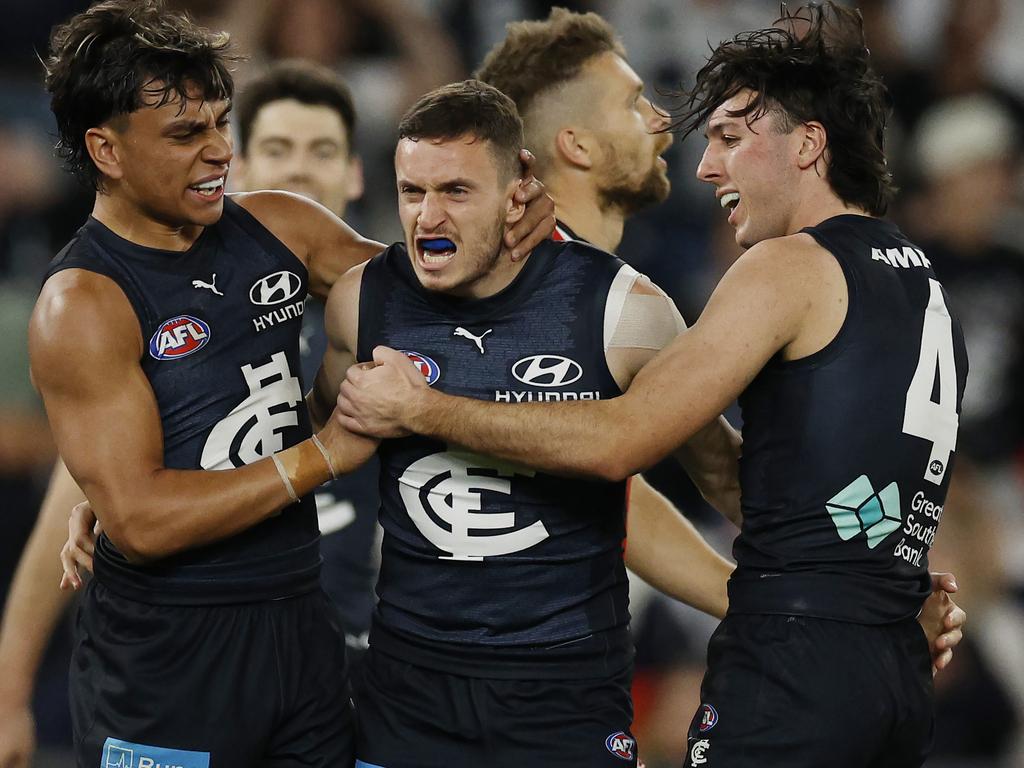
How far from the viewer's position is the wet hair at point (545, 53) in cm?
448

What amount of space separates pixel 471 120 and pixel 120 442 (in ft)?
3.87

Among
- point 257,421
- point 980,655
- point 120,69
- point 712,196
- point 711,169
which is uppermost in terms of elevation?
point 120,69

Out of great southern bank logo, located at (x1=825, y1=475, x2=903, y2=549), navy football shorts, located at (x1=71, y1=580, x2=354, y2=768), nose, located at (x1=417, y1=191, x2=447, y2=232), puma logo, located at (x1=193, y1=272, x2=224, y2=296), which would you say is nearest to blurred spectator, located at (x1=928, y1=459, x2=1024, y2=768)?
great southern bank logo, located at (x1=825, y1=475, x2=903, y2=549)

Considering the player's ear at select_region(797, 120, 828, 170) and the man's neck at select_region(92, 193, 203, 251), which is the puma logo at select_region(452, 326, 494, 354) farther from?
the player's ear at select_region(797, 120, 828, 170)

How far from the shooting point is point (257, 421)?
12.0 ft

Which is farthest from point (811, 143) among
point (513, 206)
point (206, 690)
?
point (206, 690)

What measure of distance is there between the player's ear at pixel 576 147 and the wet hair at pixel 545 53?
0.57ft

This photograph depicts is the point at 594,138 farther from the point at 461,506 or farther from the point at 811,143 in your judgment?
the point at 461,506

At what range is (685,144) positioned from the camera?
8.35 meters

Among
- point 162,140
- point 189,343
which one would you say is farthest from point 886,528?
point 162,140

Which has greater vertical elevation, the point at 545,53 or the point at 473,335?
the point at 545,53

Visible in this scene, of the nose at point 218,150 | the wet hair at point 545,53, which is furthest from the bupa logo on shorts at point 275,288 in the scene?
the wet hair at point 545,53

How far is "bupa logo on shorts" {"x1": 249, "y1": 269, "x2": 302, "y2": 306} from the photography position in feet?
12.2

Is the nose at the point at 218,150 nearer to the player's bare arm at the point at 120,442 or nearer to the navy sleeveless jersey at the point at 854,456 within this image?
the player's bare arm at the point at 120,442
